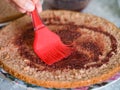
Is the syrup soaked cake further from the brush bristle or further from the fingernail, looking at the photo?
the fingernail

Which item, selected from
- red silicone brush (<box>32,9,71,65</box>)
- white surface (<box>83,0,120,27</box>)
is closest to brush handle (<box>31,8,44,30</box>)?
red silicone brush (<box>32,9,71,65</box>)

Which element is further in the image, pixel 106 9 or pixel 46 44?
pixel 106 9

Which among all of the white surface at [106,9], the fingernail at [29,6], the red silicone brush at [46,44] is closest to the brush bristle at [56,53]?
the red silicone brush at [46,44]

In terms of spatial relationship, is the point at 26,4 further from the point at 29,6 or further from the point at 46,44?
the point at 46,44

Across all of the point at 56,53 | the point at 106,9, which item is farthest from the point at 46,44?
the point at 106,9

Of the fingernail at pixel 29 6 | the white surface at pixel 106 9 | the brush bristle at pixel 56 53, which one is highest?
the fingernail at pixel 29 6

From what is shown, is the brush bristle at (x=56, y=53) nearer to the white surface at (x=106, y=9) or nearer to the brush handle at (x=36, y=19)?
the brush handle at (x=36, y=19)
